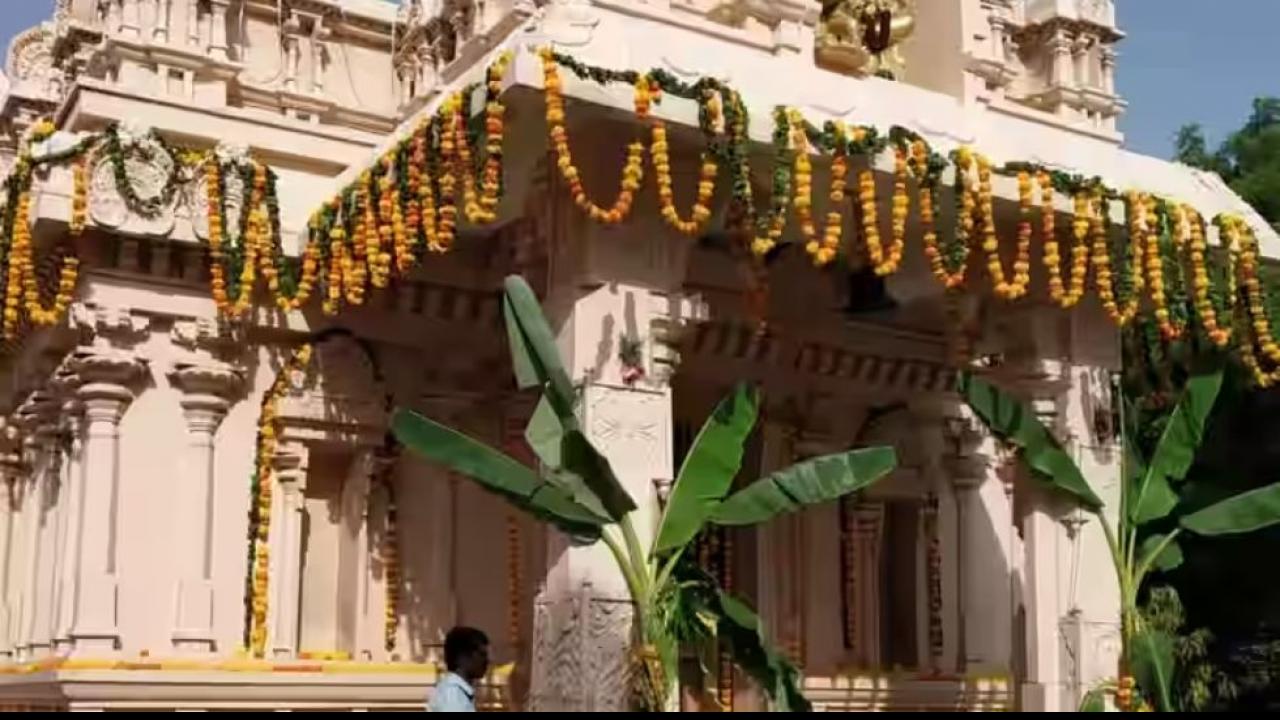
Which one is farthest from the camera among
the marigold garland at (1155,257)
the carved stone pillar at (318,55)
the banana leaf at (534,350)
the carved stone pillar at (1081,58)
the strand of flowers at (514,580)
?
the carved stone pillar at (1081,58)

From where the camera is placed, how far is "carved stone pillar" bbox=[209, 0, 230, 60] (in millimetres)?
13914

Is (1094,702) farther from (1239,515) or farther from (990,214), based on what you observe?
(990,214)

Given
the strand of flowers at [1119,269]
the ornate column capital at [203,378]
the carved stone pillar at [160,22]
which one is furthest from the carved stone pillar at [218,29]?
the strand of flowers at [1119,269]

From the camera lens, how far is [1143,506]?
10.3m

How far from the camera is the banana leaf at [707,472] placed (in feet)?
27.4

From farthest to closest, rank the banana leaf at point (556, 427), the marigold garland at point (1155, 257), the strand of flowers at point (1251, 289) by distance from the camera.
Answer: the strand of flowers at point (1251, 289)
the marigold garland at point (1155, 257)
the banana leaf at point (556, 427)

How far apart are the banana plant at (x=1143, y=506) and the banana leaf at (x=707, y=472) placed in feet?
6.97

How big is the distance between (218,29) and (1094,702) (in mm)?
9190

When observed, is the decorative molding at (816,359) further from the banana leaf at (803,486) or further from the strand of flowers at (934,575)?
the banana leaf at (803,486)

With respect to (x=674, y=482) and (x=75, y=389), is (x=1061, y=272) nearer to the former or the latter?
(x=674, y=482)

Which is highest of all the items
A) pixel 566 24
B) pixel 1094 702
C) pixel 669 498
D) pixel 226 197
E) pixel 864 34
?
pixel 864 34

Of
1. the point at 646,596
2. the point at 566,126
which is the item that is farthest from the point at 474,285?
the point at 646,596

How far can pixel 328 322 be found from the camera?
11914mm

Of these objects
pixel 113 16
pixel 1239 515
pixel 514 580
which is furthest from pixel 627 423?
pixel 113 16
